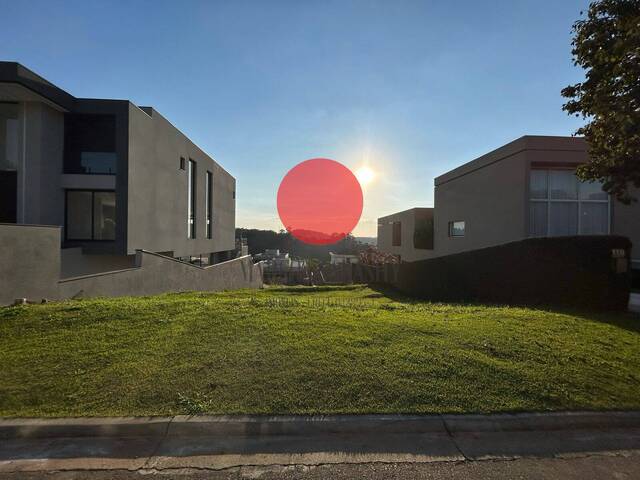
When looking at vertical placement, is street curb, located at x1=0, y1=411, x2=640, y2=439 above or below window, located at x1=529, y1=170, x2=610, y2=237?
below

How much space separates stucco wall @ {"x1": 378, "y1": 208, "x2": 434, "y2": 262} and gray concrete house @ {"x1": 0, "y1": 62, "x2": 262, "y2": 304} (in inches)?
658

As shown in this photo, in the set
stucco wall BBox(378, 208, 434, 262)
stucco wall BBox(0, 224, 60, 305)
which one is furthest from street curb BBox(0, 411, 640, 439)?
stucco wall BBox(378, 208, 434, 262)

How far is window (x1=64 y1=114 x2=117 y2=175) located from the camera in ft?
48.6

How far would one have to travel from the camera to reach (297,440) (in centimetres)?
327

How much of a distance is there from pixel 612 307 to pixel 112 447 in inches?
385

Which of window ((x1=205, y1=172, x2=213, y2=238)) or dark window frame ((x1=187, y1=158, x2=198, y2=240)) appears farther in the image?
window ((x1=205, y1=172, x2=213, y2=238))

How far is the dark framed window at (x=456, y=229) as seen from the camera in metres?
18.4

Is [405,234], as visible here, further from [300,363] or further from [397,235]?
[300,363]

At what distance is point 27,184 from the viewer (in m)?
13.4

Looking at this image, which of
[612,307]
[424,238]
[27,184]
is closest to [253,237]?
[424,238]

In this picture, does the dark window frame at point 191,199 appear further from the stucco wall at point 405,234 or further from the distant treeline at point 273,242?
the distant treeline at point 273,242

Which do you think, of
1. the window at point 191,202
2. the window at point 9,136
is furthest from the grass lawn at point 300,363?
the window at point 191,202

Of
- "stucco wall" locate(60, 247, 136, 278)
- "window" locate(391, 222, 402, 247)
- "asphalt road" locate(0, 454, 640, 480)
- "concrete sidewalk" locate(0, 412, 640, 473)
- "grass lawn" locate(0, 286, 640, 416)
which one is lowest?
"asphalt road" locate(0, 454, 640, 480)

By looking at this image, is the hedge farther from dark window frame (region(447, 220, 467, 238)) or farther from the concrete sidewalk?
dark window frame (region(447, 220, 467, 238))
